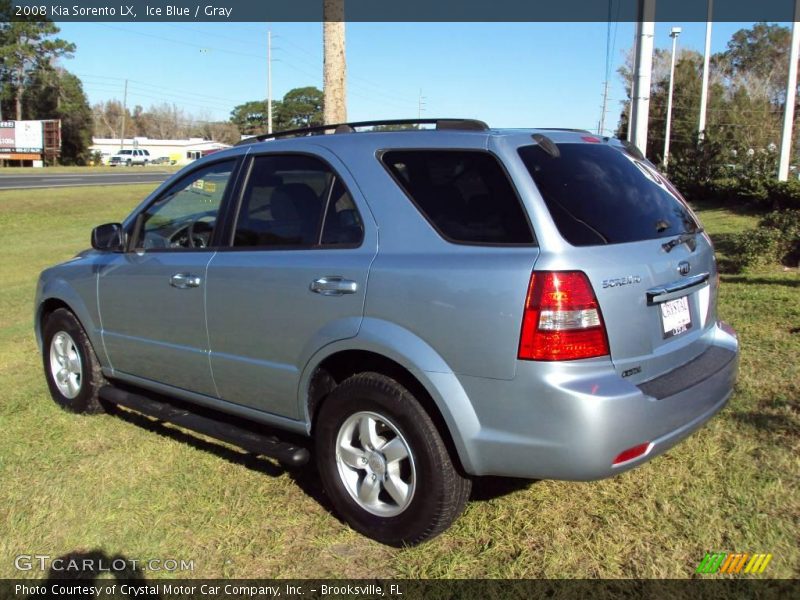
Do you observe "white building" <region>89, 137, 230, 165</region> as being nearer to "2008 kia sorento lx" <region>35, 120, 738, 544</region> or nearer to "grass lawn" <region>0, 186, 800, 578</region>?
"grass lawn" <region>0, 186, 800, 578</region>

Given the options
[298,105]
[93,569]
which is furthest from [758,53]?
[93,569]

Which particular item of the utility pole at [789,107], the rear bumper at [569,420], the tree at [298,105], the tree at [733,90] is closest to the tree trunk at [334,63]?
the rear bumper at [569,420]

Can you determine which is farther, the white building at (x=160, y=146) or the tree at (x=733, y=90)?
the white building at (x=160, y=146)

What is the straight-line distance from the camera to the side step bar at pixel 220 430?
3453 millimetres

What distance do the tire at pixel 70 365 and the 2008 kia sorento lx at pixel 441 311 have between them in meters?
1.02

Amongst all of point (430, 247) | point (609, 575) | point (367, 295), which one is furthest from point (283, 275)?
point (609, 575)

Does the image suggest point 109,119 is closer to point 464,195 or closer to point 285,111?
point 285,111

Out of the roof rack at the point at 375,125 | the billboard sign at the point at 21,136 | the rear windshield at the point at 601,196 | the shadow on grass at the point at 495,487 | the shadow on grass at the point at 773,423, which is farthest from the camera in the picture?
the billboard sign at the point at 21,136

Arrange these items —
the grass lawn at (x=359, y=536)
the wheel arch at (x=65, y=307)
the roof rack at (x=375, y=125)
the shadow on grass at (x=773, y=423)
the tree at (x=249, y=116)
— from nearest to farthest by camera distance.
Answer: the grass lawn at (x=359, y=536)
the roof rack at (x=375, y=125)
the shadow on grass at (x=773, y=423)
the wheel arch at (x=65, y=307)
the tree at (x=249, y=116)

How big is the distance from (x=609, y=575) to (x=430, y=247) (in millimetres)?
1579

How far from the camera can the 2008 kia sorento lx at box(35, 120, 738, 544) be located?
8.82 feet

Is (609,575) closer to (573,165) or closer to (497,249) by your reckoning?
(497,249)

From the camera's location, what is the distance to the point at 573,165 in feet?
9.96

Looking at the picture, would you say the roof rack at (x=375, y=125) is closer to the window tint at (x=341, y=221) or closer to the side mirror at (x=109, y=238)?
the window tint at (x=341, y=221)
